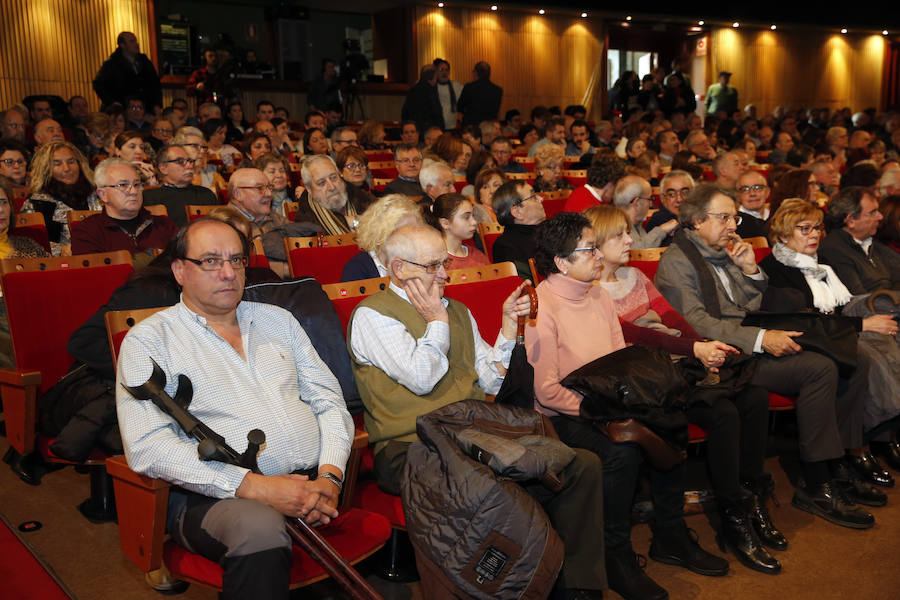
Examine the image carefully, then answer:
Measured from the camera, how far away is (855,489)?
3.03m

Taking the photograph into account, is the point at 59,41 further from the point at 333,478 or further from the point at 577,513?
the point at 577,513

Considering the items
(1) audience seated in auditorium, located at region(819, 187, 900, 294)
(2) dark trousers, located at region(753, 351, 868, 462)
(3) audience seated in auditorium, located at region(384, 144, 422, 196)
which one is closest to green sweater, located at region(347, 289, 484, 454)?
(2) dark trousers, located at region(753, 351, 868, 462)

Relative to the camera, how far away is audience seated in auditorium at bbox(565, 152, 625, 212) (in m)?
4.74

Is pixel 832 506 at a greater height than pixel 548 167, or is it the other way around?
pixel 548 167

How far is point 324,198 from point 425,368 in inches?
95.5

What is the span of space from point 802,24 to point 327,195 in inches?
569

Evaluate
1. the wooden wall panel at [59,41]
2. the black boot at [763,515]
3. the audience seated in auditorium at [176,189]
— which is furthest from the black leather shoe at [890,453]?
the wooden wall panel at [59,41]

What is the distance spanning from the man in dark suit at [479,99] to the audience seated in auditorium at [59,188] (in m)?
5.97

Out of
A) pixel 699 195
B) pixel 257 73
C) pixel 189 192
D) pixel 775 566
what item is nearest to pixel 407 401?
pixel 775 566

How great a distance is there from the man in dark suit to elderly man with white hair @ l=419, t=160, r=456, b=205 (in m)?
5.09

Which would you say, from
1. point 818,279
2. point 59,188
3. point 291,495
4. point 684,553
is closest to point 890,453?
point 818,279

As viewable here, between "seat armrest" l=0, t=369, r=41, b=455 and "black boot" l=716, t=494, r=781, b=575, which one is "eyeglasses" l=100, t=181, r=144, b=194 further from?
"black boot" l=716, t=494, r=781, b=575

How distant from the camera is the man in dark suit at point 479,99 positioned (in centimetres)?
991

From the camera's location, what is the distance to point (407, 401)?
2213 millimetres
